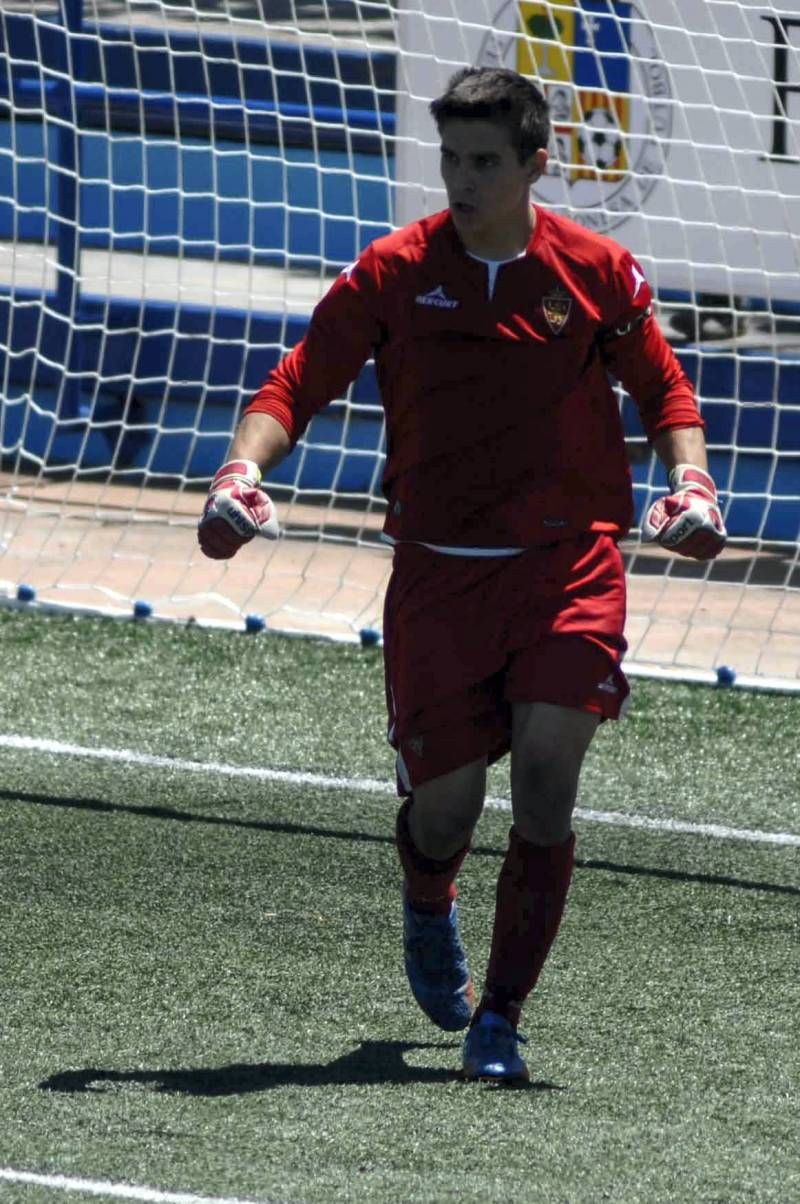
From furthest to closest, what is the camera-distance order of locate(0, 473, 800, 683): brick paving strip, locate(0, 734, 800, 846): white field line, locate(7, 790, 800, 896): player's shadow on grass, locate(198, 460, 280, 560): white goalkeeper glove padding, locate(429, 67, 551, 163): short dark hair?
locate(0, 473, 800, 683): brick paving strip
locate(0, 734, 800, 846): white field line
locate(7, 790, 800, 896): player's shadow on grass
locate(429, 67, 551, 163): short dark hair
locate(198, 460, 280, 560): white goalkeeper glove padding

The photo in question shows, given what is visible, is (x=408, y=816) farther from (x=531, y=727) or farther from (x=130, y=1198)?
(x=130, y=1198)

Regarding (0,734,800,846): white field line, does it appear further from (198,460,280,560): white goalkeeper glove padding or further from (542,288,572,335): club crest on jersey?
(198,460,280,560): white goalkeeper glove padding

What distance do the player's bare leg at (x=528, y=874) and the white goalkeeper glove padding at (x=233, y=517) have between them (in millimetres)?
581

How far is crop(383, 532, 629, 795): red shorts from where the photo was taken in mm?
3914

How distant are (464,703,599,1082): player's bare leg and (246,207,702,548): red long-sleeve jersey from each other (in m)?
0.35

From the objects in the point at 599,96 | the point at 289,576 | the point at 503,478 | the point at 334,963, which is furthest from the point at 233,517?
the point at 599,96

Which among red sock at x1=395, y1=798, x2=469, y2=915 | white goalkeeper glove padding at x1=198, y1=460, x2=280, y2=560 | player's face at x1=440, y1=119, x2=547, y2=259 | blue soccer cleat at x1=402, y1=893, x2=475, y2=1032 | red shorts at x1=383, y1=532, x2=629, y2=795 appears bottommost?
blue soccer cleat at x1=402, y1=893, x2=475, y2=1032

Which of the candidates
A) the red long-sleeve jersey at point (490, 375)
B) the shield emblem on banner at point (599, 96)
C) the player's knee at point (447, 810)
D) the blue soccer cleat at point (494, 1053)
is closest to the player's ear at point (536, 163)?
the red long-sleeve jersey at point (490, 375)

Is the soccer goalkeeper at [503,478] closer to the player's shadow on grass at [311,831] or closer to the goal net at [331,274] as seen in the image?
the player's shadow on grass at [311,831]

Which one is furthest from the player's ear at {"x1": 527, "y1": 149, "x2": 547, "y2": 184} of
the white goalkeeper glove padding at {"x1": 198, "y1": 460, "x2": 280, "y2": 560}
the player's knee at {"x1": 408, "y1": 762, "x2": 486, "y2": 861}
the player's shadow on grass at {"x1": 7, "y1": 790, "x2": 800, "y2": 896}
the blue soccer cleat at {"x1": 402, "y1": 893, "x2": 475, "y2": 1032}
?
the player's shadow on grass at {"x1": 7, "y1": 790, "x2": 800, "y2": 896}

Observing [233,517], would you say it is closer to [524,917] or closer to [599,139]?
[524,917]

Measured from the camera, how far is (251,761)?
6129 millimetres

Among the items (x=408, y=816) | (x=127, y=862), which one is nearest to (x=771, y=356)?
(x=127, y=862)

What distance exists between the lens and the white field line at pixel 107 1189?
3.35 m
